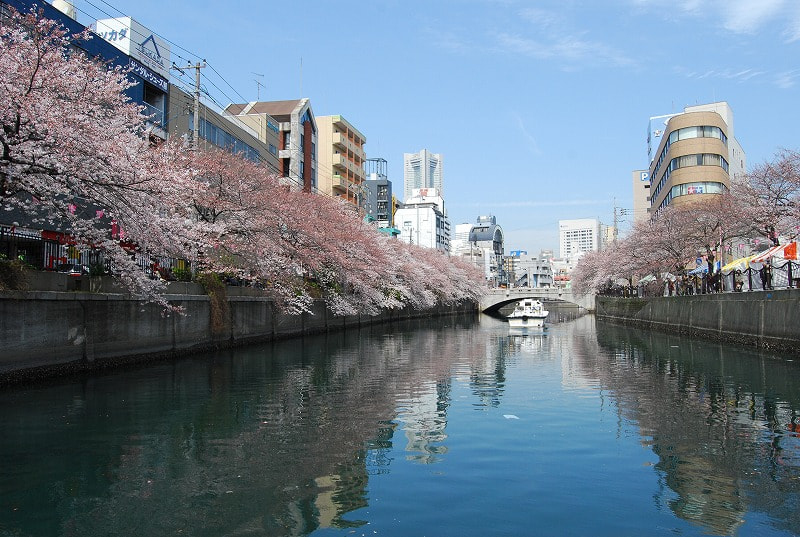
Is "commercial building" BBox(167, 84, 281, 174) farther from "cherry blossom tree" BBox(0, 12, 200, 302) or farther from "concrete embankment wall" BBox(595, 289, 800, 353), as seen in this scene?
"concrete embankment wall" BBox(595, 289, 800, 353)

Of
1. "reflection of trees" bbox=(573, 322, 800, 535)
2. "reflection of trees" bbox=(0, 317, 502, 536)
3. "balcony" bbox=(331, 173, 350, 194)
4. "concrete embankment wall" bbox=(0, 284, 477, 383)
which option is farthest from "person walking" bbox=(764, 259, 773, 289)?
"balcony" bbox=(331, 173, 350, 194)

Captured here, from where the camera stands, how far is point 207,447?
44.0 feet

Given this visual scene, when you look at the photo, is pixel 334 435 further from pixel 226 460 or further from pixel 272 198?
pixel 272 198

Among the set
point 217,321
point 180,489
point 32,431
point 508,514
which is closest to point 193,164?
point 217,321

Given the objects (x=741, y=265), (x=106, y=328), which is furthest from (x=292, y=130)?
(x=106, y=328)

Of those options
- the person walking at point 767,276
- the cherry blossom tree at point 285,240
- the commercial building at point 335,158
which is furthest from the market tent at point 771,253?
the commercial building at point 335,158

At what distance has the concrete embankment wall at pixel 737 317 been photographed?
101ft

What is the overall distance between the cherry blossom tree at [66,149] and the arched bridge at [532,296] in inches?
3899

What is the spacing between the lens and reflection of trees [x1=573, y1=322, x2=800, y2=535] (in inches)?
388

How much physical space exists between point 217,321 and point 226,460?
24.6 m

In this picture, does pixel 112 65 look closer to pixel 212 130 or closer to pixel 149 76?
pixel 149 76

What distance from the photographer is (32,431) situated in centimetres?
1473

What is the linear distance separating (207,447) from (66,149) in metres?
10.5

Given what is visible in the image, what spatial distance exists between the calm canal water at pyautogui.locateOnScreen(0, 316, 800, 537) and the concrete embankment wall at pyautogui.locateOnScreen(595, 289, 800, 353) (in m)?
7.59
